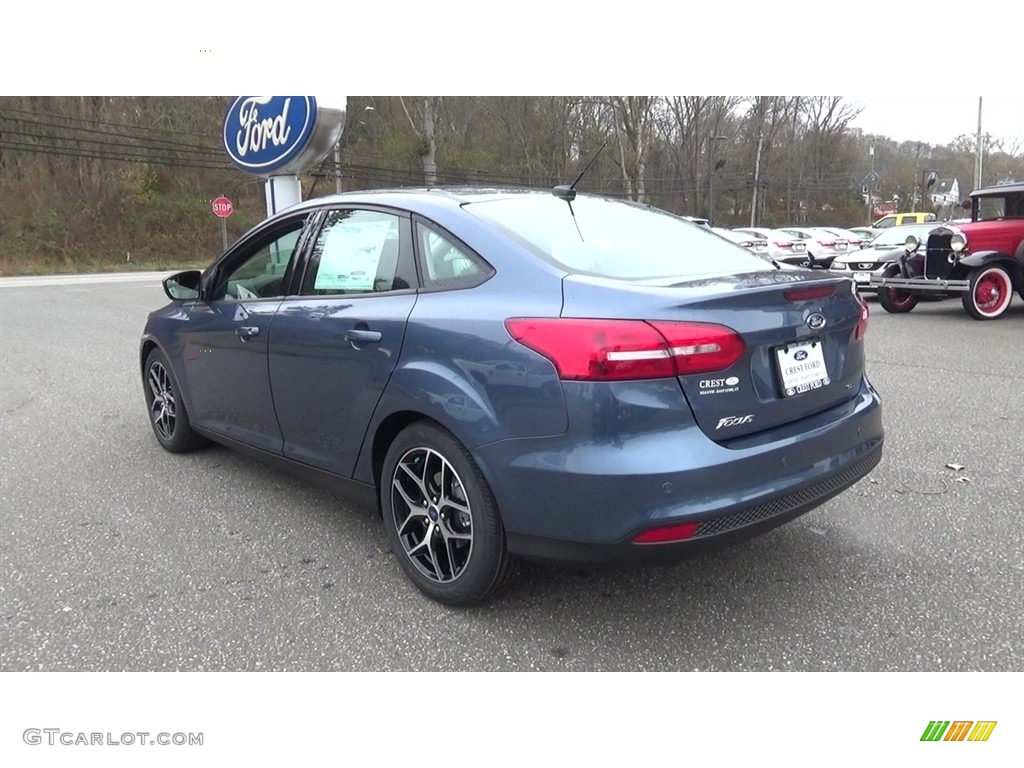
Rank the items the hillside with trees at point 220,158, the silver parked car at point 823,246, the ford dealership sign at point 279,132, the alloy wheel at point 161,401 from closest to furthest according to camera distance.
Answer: the alloy wheel at point 161,401
the ford dealership sign at point 279,132
the silver parked car at point 823,246
the hillside with trees at point 220,158

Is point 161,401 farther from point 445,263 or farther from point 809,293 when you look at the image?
point 809,293

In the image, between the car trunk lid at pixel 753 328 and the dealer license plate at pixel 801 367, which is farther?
the dealer license plate at pixel 801 367

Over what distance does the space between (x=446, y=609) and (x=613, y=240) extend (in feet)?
5.09

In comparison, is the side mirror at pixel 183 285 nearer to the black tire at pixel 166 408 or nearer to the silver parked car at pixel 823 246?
the black tire at pixel 166 408

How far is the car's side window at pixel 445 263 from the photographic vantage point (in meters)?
2.60

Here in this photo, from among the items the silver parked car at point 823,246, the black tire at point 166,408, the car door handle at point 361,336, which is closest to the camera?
the car door handle at point 361,336

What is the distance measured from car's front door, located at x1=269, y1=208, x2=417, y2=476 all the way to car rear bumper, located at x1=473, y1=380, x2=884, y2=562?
27.7 inches

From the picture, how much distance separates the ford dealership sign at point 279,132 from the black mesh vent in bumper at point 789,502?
21.4 feet

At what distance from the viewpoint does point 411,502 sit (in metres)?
2.79

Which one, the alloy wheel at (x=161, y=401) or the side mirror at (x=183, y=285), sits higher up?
the side mirror at (x=183, y=285)

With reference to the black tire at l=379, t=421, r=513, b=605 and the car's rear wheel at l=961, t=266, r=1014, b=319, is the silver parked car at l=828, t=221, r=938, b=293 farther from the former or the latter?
the black tire at l=379, t=421, r=513, b=605

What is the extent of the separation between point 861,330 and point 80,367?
7.65 m

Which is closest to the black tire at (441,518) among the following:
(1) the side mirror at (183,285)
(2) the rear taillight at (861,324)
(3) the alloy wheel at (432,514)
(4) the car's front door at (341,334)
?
(3) the alloy wheel at (432,514)

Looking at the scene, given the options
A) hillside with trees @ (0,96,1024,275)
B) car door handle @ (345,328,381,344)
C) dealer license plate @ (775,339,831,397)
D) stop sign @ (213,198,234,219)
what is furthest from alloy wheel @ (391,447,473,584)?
stop sign @ (213,198,234,219)
